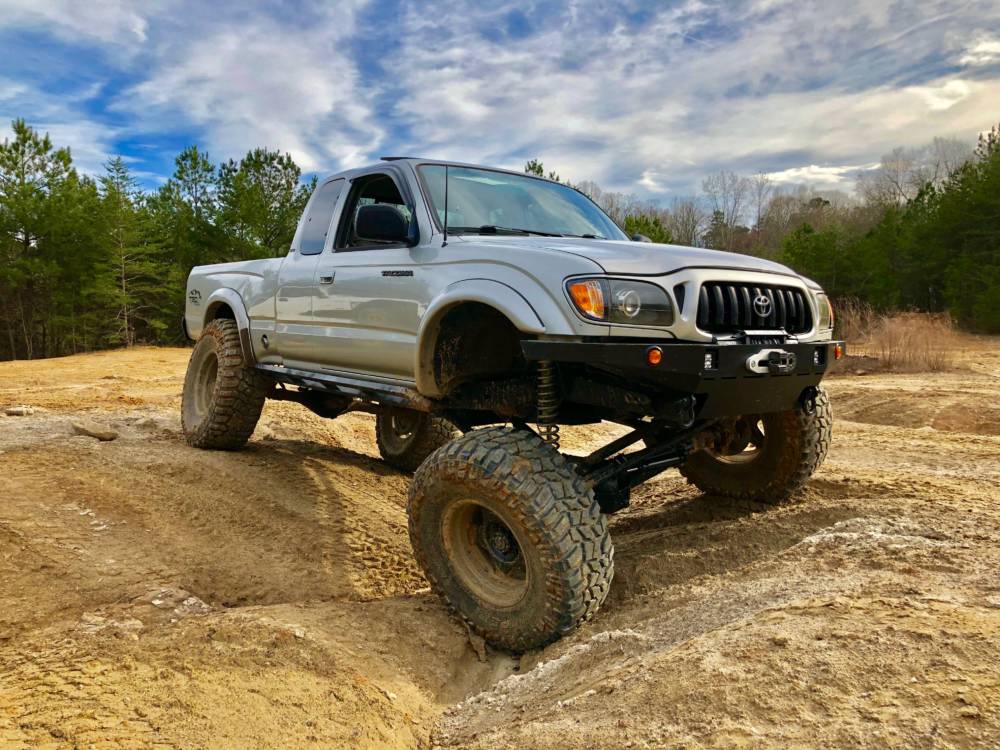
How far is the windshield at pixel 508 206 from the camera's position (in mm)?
4070

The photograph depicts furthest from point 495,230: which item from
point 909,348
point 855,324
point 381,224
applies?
point 855,324

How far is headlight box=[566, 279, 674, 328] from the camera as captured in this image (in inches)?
116

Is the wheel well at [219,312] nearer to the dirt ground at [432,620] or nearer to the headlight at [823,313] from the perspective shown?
the dirt ground at [432,620]

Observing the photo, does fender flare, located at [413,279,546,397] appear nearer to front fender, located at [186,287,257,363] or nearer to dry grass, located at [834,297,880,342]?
front fender, located at [186,287,257,363]


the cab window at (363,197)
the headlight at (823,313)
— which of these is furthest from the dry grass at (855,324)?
the cab window at (363,197)

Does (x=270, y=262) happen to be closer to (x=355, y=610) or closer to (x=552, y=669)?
(x=355, y=610)

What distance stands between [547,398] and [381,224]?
4.44 ft

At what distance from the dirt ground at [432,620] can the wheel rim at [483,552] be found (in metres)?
0.27

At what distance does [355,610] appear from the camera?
3518 mm

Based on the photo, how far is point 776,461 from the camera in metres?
4.45

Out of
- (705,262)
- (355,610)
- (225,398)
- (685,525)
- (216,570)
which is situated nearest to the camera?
(705,262)

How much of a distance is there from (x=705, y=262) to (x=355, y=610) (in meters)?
2.34

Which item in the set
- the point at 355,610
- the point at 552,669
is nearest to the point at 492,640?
the point at 552,669

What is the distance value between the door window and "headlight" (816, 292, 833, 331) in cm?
317
